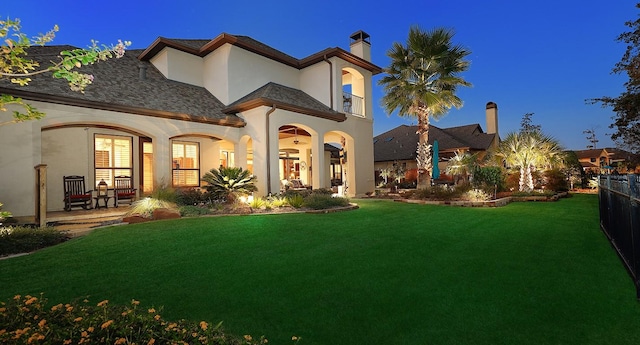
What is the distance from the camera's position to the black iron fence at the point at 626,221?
12.0 ft

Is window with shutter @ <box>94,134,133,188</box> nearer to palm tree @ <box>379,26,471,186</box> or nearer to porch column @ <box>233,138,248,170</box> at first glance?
porch column @ <box>233,138,248,170</box>

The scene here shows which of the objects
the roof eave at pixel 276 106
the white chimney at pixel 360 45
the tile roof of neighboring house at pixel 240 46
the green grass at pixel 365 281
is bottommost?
the green grass at pixel 365 281

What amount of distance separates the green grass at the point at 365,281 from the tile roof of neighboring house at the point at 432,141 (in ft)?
73.5

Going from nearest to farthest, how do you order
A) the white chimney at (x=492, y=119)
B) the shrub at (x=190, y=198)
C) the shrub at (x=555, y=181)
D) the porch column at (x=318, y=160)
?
the shrub at (x=190, y=198) → the porch column at (x=318, y=160) → the shrub at (x=555, y=181) → the white chimney at (x=492, y=119)

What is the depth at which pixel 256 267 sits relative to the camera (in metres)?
4.57

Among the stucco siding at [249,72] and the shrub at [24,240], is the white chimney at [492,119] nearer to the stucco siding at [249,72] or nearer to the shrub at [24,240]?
the stucco siding at [249,72]

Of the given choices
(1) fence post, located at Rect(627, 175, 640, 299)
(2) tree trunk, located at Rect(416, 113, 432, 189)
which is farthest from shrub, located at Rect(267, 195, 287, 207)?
(2) tree trunk, located at Rect(416, 113, 432, 189)

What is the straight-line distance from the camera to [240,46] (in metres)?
14.6

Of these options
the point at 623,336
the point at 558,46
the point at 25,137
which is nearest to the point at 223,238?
the point at 623,336

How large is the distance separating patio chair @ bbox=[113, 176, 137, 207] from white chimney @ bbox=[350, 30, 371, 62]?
46.0 ft

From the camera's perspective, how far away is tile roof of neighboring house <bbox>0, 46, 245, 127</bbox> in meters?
9.26

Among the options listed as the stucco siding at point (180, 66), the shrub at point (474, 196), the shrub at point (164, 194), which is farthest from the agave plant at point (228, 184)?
the shrub at point (474, 196)

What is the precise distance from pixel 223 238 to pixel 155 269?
1.98 meters

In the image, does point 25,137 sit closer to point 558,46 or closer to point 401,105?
point 401,105
